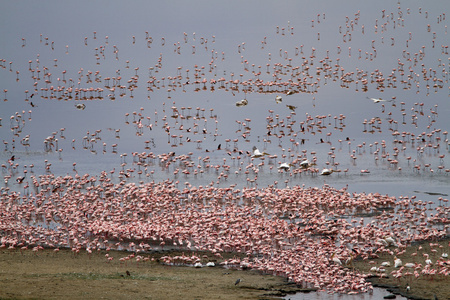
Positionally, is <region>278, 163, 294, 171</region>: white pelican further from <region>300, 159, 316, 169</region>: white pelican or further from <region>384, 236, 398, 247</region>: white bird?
<region>384, 236, 398, 247</region>: white bird

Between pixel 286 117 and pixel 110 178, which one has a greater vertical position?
pixel 286 117

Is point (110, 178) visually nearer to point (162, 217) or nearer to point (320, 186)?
point (162, 217)

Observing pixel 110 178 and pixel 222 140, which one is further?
pixel 222 140

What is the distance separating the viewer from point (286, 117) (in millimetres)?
49594

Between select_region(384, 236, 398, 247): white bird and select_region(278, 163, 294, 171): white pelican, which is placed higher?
select_region(278, 163, 294, 171): white pelican

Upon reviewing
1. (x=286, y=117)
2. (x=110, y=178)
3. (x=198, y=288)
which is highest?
(x=286, y=117)

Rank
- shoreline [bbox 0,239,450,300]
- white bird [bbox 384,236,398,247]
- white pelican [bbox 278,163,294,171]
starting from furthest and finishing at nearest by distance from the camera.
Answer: white pelican [bbox 278,163,294,171] < white bird [bbox 384,236,398,247] < shoreline [bbox 0,239,450,300]

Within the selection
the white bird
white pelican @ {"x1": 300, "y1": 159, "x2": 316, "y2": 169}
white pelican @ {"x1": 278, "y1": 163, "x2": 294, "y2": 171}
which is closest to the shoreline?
the white bird

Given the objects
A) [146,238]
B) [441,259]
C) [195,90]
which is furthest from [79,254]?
[195,90]

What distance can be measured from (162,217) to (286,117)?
21.2m

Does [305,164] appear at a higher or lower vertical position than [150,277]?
higher

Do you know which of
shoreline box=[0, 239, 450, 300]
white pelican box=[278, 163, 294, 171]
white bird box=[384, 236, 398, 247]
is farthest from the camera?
white pelican box=[278, 163, 294, 171]

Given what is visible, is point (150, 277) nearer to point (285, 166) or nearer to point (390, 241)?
point (390, 241)

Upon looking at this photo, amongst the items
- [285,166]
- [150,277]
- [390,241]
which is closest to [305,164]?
[285,166]
